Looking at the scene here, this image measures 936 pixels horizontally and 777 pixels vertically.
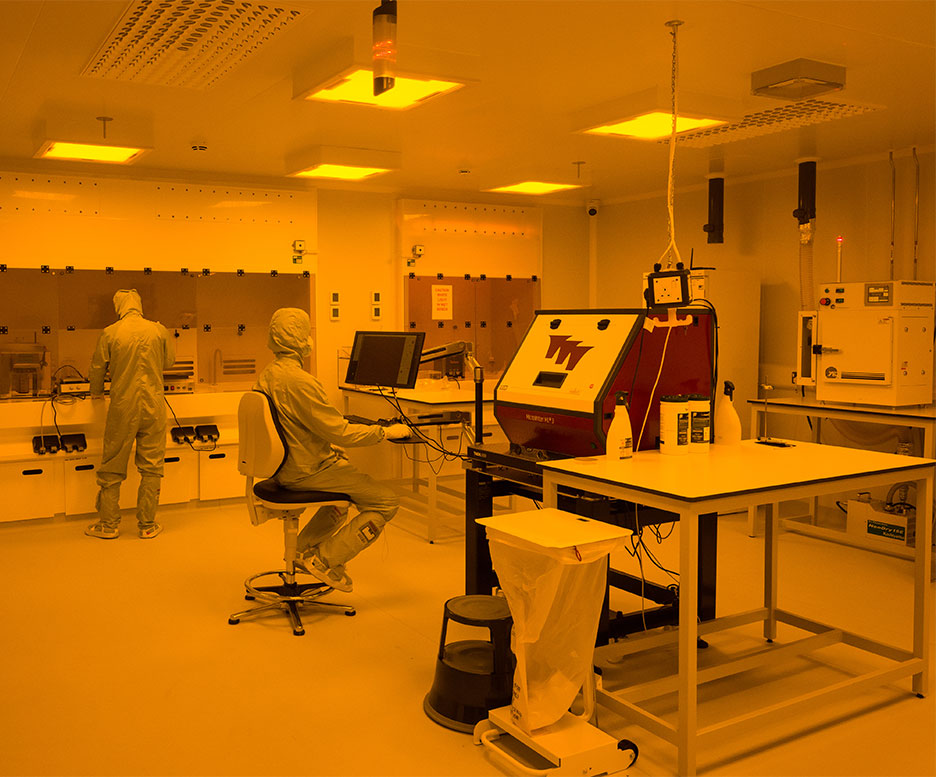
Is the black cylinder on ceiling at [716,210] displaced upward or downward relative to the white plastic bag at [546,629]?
upward

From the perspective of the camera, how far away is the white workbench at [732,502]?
245 cm

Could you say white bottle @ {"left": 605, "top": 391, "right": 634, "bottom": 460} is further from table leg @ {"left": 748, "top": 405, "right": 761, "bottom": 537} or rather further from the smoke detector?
table leg @ {"left": 748, "top": 405, "right": 761, "bottom": 537}

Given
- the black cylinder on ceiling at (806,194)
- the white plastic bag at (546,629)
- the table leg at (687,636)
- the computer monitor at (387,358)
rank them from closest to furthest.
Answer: the table leg at (687,636)
the white plastic bag at (546,629)
the computer monitor at (387,358)
the black cylinder on ceiling at (806,194)

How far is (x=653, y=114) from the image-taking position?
393 centimetres

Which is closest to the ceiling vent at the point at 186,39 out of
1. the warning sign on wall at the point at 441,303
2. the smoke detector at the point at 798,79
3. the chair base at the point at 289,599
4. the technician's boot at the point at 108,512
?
the smoke detector at the point at 798,79

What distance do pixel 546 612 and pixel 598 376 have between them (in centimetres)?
94

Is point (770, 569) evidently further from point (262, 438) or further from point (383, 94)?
point (383, 94)

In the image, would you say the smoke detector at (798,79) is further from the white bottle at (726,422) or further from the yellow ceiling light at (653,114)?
the white bottle at (726,422)

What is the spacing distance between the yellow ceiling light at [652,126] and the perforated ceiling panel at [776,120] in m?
0.13

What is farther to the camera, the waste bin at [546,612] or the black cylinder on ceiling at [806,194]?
the black cylinder on ceiling at [806,194]

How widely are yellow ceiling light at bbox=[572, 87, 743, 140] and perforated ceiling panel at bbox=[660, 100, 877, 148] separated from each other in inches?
6.1

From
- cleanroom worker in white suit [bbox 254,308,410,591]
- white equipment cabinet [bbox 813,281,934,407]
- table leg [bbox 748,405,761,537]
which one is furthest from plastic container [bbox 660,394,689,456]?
table leg [bbox 748,405,761,537]

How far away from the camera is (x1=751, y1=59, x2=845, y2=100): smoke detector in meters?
3.68

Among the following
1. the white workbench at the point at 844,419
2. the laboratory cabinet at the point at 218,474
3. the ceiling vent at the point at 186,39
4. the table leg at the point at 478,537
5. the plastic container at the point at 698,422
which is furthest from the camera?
the laboratory cabinet at the point at 218,474
